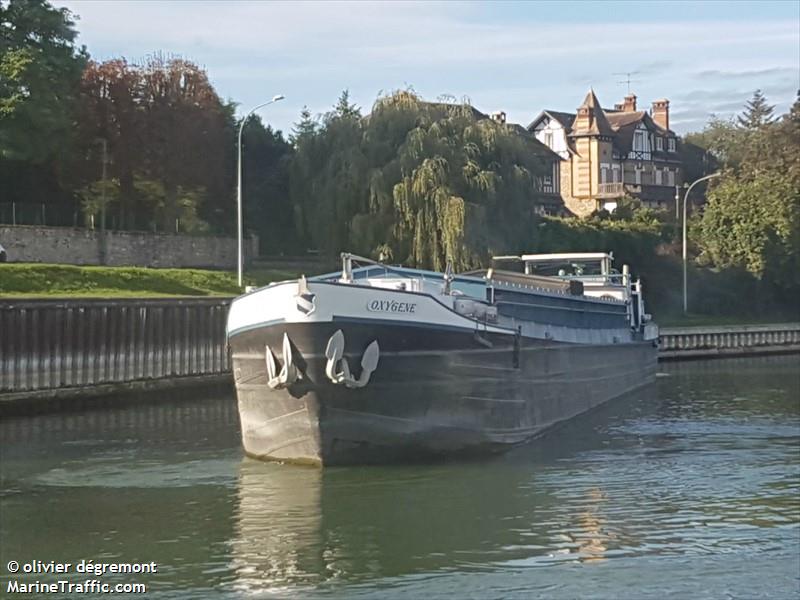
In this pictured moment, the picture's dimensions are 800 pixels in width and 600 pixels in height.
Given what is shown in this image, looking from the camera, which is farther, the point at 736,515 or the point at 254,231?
the point at 254,231

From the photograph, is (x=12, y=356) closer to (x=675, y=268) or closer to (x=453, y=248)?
(x=453, y=248)

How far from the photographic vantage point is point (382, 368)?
18.5m

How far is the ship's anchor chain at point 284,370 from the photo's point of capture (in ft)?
59.2

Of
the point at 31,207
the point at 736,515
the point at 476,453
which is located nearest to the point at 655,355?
the point at 476,453

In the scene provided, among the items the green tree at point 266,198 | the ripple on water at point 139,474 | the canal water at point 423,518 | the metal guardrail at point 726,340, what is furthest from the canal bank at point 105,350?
the green tree at point 266,198

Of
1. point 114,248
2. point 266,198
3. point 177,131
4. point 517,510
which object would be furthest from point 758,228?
point 517,510

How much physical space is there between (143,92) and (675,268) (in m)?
28.3

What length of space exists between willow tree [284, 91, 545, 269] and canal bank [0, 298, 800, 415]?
11178 mm

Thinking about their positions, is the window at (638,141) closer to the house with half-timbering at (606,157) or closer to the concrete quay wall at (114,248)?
the house with half-timbering at (606,157)

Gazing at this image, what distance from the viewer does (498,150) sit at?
46875 millimetres

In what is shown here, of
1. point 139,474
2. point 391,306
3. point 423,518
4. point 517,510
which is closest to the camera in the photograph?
point 423,518

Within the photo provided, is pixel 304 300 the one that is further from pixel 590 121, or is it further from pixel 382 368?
pixel 590 121

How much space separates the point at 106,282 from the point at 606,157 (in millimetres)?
55515

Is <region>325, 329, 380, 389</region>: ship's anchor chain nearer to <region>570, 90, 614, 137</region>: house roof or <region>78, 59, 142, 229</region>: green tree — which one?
<region>78, 59, 142, 229</region>: green tree
